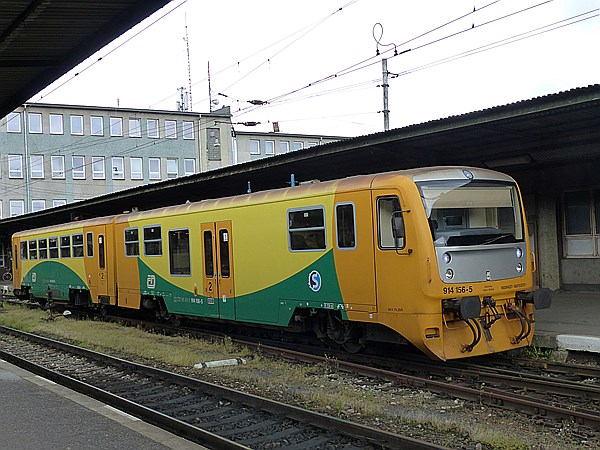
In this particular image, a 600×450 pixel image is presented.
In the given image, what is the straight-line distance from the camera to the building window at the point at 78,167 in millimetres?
54000

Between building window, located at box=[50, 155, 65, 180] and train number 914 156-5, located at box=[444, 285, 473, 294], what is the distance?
4821 centimetres

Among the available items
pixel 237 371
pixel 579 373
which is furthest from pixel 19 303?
pixel 579 373

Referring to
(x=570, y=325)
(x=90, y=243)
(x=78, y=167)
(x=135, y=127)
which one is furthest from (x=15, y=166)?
(x=570, y=325)

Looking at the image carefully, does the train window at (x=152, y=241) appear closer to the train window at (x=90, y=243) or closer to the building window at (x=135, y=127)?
the train window at (x=90, y=243)

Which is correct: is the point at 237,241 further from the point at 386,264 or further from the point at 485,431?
the point at 485,431

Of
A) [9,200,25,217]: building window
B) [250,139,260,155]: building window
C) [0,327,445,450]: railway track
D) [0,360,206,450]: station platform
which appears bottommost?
[0,327,445,450]: railway track

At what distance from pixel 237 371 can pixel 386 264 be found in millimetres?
2745

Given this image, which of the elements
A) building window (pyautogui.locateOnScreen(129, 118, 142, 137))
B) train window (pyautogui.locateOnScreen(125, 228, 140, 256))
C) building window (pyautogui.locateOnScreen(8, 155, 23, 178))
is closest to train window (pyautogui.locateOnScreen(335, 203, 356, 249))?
train window (pyautogui.locateOnScreen(125, 228, 140, 256))

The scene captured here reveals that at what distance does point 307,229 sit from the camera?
11375mm

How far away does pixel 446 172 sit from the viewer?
1009 centimetres

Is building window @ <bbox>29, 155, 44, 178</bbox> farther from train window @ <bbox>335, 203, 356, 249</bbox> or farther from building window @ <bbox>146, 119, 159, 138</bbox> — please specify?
train window @ <bbox>335, 203, 356, 249</bbox>

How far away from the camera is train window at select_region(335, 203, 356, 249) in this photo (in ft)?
34.3

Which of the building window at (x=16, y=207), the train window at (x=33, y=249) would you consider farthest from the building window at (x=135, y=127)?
the train window at (x=33, y=249)

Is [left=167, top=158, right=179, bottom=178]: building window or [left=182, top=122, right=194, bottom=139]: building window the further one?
[left=182, top=122, right=194, bottom=139]: building window
